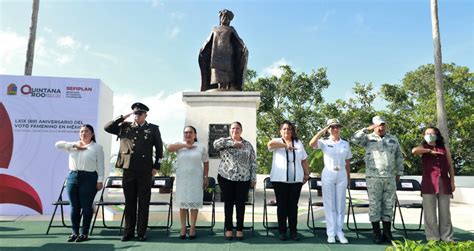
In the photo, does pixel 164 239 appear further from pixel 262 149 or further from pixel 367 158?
pixel 262 149

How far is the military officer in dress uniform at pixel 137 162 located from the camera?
13.3 ft

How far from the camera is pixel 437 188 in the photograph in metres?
4.05

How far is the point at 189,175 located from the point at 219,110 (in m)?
2.59

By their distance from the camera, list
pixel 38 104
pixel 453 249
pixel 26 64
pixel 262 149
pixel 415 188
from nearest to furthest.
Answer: pixel 453 249 → pixel 415 188 → pixel 38 104 → pixel 26 64 → pixel 262 149

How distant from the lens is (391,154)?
4.16 metres

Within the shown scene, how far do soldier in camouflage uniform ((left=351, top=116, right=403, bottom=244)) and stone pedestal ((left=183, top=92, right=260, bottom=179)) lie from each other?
2646mm

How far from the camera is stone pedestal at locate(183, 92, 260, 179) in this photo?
6516 millimetres

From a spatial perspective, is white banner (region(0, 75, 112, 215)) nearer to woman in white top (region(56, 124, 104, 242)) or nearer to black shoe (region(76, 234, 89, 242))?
woman in white top (region(56, 124, 104, 242))

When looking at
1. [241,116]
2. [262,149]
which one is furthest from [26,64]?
[262,149]

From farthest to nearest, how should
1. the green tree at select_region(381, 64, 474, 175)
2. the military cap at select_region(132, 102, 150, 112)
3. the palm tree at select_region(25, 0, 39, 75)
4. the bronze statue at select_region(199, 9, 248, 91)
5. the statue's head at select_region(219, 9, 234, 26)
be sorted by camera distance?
the green tree at select_region(381, 64, 474, 175) → the palm tree at select_region(25, 0, 39, 75) → the statue's head at select_region(219, 9, 234, 26) → the bronze statue at select_region(199, 9, 248, 91) → the military cap at select_region(132, 102, 150, 112)

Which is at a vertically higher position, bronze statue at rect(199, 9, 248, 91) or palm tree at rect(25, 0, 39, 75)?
palm tree at rect(25, 0, 39, 75)

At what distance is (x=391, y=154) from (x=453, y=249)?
8.42 ft

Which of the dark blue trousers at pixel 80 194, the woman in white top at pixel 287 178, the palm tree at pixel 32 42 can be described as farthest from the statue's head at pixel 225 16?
the palm tree at pixel 32 42

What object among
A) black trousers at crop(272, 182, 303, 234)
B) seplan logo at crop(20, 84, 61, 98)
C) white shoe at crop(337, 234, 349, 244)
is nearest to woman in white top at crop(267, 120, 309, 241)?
black trousers at crop(272, 182, 303, 234)
